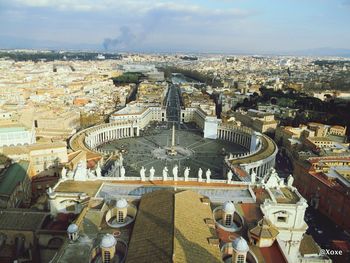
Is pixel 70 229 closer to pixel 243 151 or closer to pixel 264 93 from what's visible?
pixel 243 151

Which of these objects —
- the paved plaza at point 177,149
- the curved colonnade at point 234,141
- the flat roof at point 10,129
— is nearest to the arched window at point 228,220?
the curved colonnade at point 234,141

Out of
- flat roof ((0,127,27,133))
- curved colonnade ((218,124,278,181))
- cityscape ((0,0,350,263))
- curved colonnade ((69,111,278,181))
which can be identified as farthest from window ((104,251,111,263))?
flat roof ((0,127,27,133))

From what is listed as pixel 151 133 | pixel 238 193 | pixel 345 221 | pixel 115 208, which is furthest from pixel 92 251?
pixel 151 133

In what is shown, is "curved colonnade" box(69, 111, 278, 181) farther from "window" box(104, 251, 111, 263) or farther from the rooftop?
"window" box(104, 251, 111, 263)

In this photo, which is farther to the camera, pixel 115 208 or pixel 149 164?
pixel 149 164

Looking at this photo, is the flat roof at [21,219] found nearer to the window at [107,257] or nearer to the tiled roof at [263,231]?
the window at [107,257]
